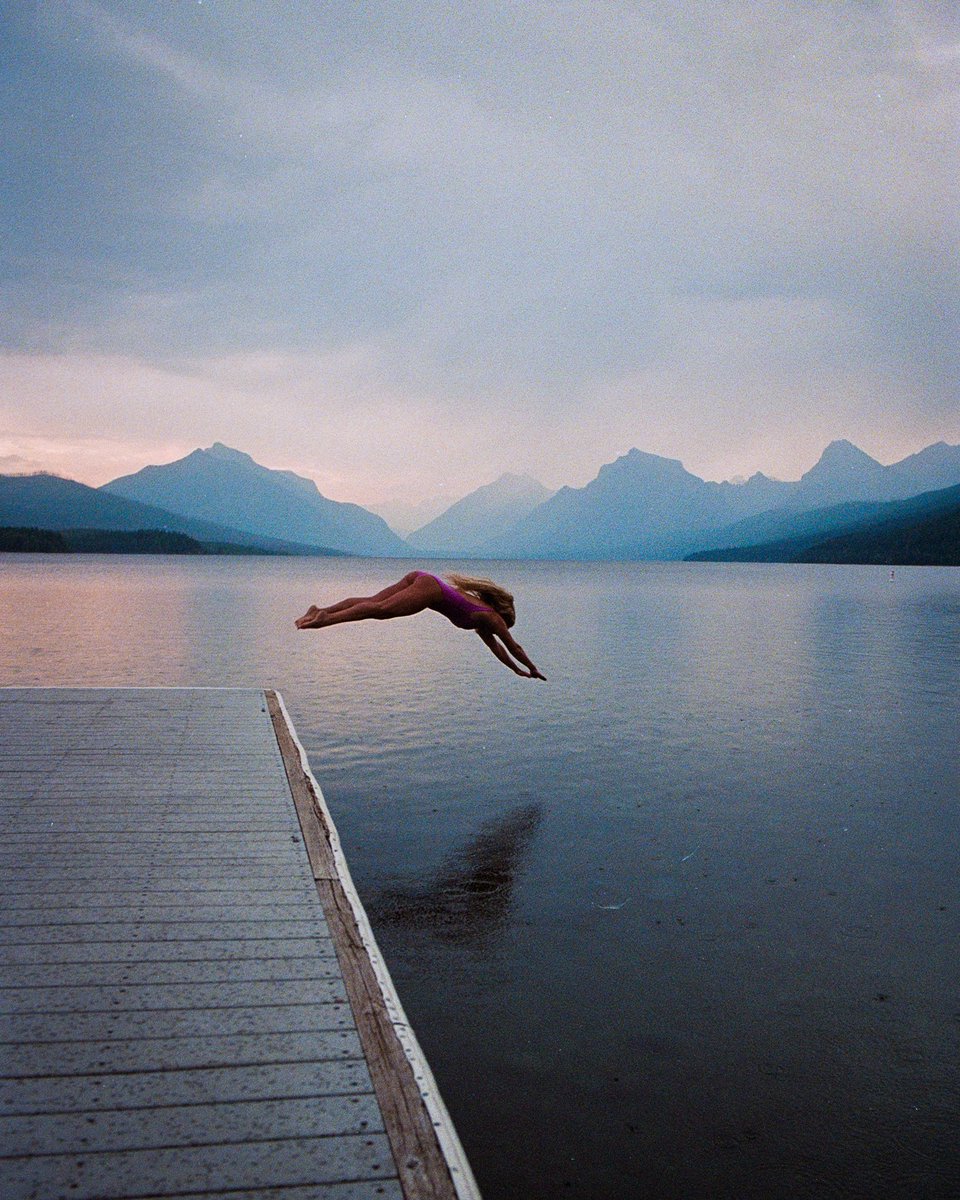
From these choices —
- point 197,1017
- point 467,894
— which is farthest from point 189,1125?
point 467,894

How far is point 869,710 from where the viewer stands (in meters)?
21.6

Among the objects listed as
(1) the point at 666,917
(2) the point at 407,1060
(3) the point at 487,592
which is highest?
(3) the point at 487,592

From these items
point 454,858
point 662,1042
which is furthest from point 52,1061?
point 454,858

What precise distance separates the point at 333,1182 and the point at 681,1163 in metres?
3.46

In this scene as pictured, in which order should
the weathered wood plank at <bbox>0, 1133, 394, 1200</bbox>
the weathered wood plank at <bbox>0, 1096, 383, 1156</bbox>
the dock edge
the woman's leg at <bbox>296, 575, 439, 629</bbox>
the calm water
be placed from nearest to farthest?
1. the weathered wood plank at <bbox>0, 1133, 394, 1200</bbox>
2. the dock edge
3. the weathered wood plank at <bbox>0, 1096, 383, 1156</bbox>
4. the calm water
5. the woman's leg at <bbox>296, 575, 439, 629</bbox>

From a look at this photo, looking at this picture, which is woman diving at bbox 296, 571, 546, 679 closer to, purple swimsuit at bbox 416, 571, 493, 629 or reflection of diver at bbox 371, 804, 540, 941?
purple swimsuit at bbox 416, 571, 493, 629

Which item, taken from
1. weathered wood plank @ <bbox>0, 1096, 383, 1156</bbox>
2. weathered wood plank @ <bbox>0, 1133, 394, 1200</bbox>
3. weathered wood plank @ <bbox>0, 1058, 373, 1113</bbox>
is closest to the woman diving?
weathered wood plank @ <bbox>0, 1058, 373, 1113</bbox>

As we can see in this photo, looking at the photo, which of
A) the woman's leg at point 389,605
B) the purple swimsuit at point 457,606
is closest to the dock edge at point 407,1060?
the woman's leg at point 389,605

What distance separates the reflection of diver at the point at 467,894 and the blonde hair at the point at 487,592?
3.04 m

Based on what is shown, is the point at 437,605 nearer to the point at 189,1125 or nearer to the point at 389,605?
the point at 389,605

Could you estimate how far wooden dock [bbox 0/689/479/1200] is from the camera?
3.34 meters

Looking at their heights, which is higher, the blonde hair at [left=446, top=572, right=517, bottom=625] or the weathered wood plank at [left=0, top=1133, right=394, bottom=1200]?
the blonde hair at [left=446, top=572, right=517, bottom=625]

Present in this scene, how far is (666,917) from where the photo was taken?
9.19 m

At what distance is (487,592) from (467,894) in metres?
3.72
